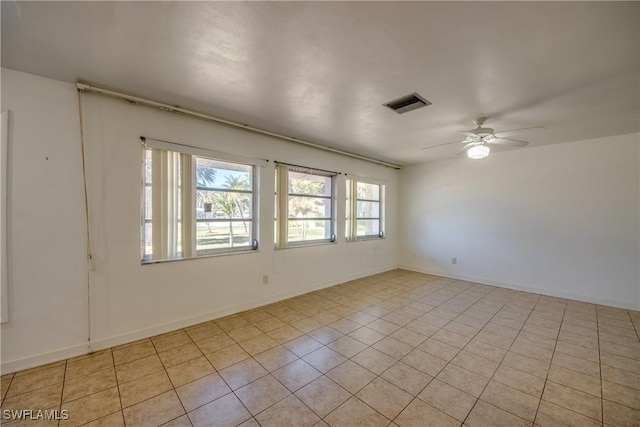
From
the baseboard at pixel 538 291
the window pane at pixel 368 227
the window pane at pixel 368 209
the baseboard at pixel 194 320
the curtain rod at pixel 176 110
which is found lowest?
the baseboard at pixel 538 291

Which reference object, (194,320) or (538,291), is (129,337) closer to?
(194,320)

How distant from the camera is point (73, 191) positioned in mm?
2350

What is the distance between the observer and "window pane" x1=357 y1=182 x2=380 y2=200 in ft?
17.9

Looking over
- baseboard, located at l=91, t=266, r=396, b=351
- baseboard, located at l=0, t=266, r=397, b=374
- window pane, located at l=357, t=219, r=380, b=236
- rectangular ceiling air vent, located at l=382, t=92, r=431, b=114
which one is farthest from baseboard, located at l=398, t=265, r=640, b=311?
rectangular ceiling air vent, located at l=382, t=92, r=431, b=114

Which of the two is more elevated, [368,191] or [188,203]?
[368,191]

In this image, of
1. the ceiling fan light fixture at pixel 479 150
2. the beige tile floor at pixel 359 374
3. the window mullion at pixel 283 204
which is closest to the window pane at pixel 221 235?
the window mullion at pixel 283 204

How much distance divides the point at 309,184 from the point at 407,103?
2218 mm

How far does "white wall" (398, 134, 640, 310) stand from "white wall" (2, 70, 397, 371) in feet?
14.1

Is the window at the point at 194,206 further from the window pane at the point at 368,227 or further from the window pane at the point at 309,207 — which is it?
the window pane at the point at 368,227

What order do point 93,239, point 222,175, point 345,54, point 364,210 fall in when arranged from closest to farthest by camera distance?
→ point 345,54 → point 93,239 → point 222,175 → point 364,210

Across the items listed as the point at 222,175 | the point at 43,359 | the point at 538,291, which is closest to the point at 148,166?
the point at 222,175

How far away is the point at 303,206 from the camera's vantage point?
14.2 ft

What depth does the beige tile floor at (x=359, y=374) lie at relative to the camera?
66.9 inches

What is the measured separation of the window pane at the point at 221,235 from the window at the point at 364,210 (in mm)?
2154
